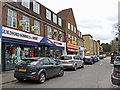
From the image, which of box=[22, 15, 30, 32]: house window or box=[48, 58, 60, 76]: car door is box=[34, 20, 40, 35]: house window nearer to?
box=[22, 15, 30, 32]: house window

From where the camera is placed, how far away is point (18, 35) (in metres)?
18.8

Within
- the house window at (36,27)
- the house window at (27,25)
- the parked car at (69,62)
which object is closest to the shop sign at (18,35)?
the house window at (27,25)

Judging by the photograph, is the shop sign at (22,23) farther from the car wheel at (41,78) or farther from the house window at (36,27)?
the car wheel at (41,78)

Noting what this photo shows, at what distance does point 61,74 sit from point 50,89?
505cm

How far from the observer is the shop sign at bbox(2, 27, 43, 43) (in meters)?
16.8

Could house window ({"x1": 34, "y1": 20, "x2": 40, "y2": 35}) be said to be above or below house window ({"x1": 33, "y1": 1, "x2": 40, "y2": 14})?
below

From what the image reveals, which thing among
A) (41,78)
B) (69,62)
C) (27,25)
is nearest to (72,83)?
(41,78)

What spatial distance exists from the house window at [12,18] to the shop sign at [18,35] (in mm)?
784

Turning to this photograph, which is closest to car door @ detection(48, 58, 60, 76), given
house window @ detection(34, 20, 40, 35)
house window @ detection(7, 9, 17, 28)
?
house window @ detection(7, 9, 17, 28)

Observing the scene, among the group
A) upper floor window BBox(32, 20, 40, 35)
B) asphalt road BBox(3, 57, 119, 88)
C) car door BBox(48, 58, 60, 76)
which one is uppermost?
upper floor window BBox(32, 20, 40, 35)

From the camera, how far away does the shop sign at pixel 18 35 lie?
→ 16.8 m

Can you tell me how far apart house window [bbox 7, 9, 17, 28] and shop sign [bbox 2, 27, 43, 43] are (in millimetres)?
784

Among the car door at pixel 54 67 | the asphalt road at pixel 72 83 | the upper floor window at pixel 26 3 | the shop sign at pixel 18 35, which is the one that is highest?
the upper floor window at pixel 26 3

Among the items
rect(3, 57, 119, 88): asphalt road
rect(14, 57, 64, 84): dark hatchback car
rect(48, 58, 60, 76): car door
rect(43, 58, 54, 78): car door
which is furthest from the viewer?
rect(48, 58, 60, 76): car door
